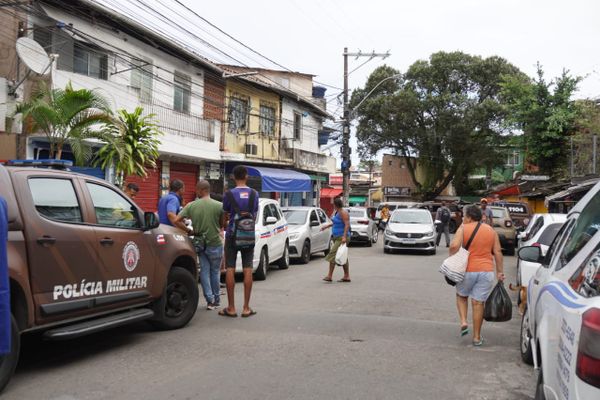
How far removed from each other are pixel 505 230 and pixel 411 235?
3672mm

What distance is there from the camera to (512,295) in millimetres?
11609

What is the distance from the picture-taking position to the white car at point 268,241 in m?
11.9

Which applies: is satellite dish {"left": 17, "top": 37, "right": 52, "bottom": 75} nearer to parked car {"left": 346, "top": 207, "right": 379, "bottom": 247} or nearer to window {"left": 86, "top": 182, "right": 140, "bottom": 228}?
window {"left": 86, "top": 182, "right": 140, "bottom": 228}

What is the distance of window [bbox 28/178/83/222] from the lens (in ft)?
17.1

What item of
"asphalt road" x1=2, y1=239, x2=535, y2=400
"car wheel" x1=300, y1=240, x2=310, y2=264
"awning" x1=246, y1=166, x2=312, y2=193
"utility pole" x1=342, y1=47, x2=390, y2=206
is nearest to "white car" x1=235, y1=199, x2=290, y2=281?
"car wheel" x1=300, y1=240, x2=310, y2=264

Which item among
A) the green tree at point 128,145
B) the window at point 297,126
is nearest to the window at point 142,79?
the green tree at point 128,145

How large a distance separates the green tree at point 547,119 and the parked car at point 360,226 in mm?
10177

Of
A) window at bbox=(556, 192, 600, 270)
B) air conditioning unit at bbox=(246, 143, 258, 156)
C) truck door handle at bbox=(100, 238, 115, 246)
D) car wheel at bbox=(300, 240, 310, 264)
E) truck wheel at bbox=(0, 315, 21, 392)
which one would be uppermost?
air conditioning unit at bbox=(246, 143, 258, 156)

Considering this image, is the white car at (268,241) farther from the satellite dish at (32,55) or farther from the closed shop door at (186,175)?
the closed shop door at (186,175)

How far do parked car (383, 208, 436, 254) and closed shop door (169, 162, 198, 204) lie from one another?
789 cm

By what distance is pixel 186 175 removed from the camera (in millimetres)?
22125

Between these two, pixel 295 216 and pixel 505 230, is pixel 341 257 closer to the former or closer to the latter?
pixel 295 216

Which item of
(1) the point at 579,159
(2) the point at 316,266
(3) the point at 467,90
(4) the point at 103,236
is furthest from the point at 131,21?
(3) the point at 467,90

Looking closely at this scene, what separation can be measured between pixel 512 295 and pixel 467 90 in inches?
1397
